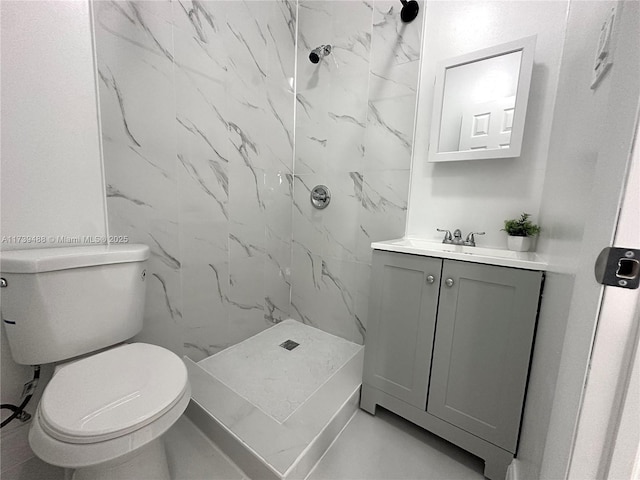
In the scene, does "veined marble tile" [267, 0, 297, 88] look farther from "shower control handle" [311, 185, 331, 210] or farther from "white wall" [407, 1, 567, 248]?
"white wall" [407, 1, 567, 248]

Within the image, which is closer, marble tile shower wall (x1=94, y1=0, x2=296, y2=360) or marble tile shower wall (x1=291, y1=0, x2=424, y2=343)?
marble tile shower wall (x1=94, y1=0, x2=296, y2=360)

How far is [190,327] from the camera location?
142 cm

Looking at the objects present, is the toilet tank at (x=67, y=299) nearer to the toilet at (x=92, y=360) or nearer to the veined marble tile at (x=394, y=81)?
the toilet at (x=92, y=360)

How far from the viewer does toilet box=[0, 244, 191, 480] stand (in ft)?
2.05

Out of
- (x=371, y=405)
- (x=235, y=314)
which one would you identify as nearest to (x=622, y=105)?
(x=371, y=405)

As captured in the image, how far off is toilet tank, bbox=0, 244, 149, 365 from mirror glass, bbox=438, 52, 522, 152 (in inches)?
63.1

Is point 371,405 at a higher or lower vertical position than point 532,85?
lower

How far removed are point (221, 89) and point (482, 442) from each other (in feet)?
6.76

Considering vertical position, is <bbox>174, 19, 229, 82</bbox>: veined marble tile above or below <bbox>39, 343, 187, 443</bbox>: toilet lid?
above

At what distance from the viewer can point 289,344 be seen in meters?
1.72

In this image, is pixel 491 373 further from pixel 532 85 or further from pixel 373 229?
pixel 532 85

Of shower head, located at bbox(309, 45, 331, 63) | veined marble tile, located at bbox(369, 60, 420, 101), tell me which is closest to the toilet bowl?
veined marble tile, located at bbox(369, 60, 420, 101)

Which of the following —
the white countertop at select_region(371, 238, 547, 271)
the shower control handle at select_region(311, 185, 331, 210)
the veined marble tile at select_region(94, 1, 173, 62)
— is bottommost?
the white countertop at select_region(371, 238, 547, 271)

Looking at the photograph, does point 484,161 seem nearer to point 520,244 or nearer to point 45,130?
point 520,244
